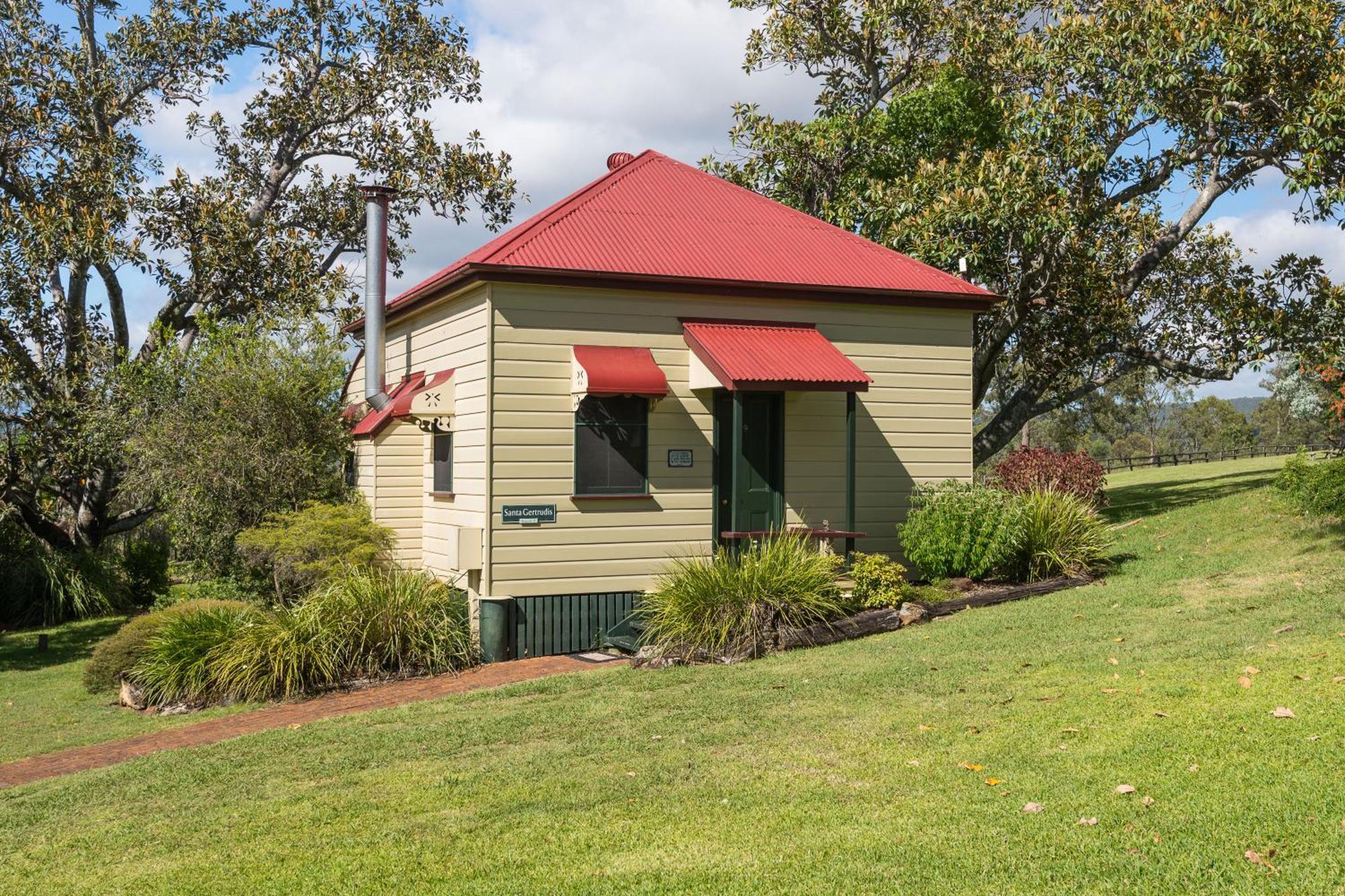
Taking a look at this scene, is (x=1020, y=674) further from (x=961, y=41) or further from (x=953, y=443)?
(x=961, y=41)

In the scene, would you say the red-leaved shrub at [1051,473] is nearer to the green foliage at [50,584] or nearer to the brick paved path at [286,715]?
the brick paved path at [286,715]

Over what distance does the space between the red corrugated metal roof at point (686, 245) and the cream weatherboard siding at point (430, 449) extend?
1.55ft

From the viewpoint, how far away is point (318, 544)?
14.0m

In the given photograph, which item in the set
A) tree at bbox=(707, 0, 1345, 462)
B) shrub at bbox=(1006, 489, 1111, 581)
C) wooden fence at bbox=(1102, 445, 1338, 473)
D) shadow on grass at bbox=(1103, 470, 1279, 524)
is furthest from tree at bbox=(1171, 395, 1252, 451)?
shrub at bbox=(1006, 489, 1111, 581)

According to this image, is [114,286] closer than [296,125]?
Yes

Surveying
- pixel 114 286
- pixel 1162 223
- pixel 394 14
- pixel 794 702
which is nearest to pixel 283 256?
pixel 114 286

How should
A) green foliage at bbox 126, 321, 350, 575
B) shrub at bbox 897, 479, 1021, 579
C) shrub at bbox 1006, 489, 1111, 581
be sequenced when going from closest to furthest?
shrub at bbox 897, 479, 1021, 579 → shrub at bbox 1006, 489, 1111, 581 → green foliage at bbox 126, 321, 350, 575

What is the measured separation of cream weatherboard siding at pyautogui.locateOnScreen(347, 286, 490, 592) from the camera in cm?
1345

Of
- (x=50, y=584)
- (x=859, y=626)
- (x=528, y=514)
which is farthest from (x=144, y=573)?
(x=859, y=626)

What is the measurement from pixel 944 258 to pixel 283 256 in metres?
14.0

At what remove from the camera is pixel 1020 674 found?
31.0ft

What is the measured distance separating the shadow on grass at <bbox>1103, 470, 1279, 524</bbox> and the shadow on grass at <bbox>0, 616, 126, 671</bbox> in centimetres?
1701

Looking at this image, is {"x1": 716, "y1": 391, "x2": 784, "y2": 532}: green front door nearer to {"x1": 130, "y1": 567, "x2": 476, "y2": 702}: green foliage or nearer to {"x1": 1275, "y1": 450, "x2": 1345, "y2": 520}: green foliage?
{"x1": 130, "y1": 567, "x2": 476, "y2": 702}: green foliage

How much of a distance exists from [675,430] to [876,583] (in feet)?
9.76
